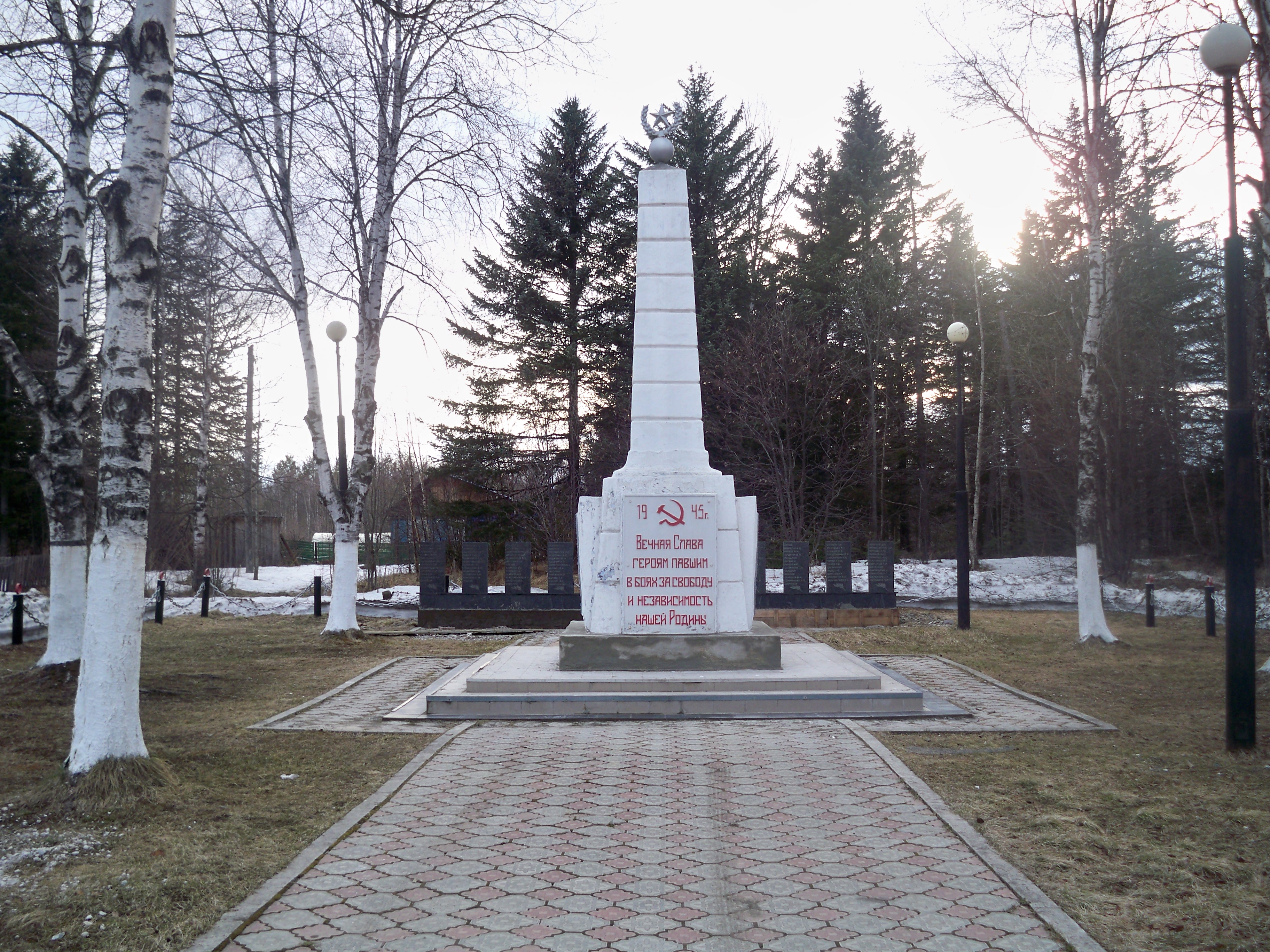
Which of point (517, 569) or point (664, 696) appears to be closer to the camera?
point (664, 696)

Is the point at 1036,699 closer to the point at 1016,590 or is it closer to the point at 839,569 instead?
the point at 839,569

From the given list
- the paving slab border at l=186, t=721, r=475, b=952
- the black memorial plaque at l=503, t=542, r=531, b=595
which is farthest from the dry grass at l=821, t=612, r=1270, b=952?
the black memorial plaque at l=503, t=542, r=531, b=595

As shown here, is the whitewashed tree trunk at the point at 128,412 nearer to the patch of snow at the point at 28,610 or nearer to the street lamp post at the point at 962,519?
the patch of snow at the point at 28,610

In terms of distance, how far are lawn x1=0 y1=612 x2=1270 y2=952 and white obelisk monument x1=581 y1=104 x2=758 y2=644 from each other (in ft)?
8.99

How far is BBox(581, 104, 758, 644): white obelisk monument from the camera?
9883mm

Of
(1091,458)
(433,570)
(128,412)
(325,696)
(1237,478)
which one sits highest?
(1091,458)

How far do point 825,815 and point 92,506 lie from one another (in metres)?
17.9

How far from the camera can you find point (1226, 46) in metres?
6.94

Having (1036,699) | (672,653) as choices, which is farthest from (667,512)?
(1036,699)

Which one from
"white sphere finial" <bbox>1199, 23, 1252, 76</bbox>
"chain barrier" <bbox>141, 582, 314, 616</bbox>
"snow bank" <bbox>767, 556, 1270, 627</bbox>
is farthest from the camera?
"chain barrier" <bbox>141, 582, 314, 616</bbox>

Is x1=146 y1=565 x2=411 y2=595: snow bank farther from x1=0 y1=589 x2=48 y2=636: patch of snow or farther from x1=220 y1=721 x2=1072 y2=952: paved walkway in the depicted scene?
x1=220 y1=721 x2=1072 y2=952: paved walkway

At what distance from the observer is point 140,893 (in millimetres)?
4215

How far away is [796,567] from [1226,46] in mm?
11673

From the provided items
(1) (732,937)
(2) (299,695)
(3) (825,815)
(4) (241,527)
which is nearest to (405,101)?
(2) (299,695)
